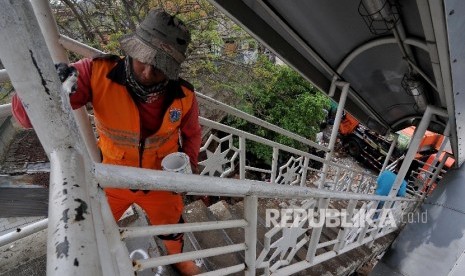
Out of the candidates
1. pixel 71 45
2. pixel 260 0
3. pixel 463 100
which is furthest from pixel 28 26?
pixel 463 100

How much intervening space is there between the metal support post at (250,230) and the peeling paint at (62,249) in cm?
106

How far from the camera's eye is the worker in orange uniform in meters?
1.74

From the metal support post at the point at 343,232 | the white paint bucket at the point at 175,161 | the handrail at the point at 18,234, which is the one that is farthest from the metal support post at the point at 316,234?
the handrail at the point at 18,234

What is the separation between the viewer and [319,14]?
2.87 m

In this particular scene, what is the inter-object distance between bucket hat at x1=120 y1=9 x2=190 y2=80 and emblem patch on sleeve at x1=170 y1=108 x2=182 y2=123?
28 centimetres

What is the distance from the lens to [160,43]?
1726 mm

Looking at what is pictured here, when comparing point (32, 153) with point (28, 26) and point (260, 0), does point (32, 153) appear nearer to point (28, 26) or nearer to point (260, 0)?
point (260, 0)

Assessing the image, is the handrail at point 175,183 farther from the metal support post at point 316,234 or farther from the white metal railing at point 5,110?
the white metal railing at point 5,110

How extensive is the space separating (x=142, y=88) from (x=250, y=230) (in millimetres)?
1139

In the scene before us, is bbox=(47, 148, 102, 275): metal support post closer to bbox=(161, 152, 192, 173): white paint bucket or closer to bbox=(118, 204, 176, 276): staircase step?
bbox=(161, 152, 192, 173): white paint bucket

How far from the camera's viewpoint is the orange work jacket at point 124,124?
5.95 ft

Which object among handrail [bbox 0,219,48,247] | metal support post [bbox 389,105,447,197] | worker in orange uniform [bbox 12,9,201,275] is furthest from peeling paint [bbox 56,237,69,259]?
metal support post [bbox 389,105,447,197]

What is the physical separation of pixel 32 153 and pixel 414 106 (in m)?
6.42

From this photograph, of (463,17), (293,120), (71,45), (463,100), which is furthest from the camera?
(293,120)
